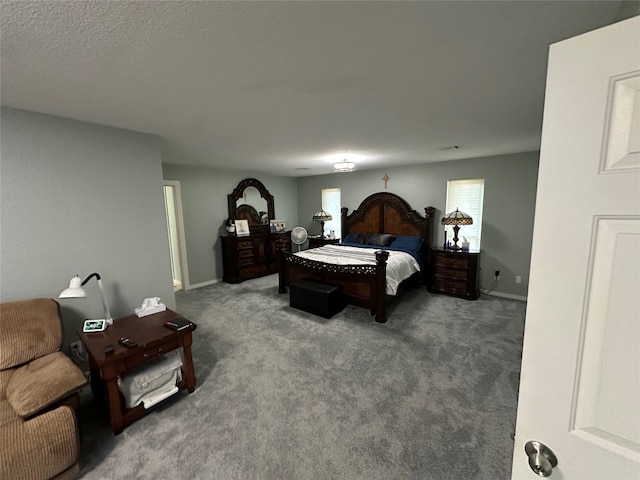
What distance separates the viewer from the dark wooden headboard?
4695 millimetres

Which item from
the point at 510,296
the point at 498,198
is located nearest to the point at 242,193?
the point at 498,198

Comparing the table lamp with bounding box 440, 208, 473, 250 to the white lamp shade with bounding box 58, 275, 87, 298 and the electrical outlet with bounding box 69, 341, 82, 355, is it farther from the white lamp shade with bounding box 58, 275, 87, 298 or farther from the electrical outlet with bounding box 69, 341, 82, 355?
the electrical outlet with bounding box 69, 341, 82, 355

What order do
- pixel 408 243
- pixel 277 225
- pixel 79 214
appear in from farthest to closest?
pixel 277 225 < pixel 408 243 < pixel 79 214

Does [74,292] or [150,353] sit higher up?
[74,292]

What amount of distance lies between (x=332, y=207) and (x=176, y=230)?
3321 millimetres

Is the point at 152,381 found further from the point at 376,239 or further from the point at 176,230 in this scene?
the point at 376,239

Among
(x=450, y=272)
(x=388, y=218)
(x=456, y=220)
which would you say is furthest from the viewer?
(x=388, y=218)

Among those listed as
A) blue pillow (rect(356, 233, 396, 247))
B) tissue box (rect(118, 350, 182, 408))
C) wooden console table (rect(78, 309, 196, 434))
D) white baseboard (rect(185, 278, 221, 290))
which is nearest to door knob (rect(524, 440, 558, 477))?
wooden console table (rect(78, 309, 196, 434))

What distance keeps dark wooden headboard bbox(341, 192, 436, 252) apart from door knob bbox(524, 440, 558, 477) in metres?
4.14

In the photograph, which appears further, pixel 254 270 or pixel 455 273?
pixel 254 270

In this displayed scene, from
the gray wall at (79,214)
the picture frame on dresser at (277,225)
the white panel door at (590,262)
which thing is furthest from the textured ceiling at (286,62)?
the picture frame on dresser at (277,225)

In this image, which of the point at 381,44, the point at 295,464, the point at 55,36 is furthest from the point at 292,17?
the point at 295,464

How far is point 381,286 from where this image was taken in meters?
3.30

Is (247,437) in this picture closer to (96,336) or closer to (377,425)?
(377,425)
